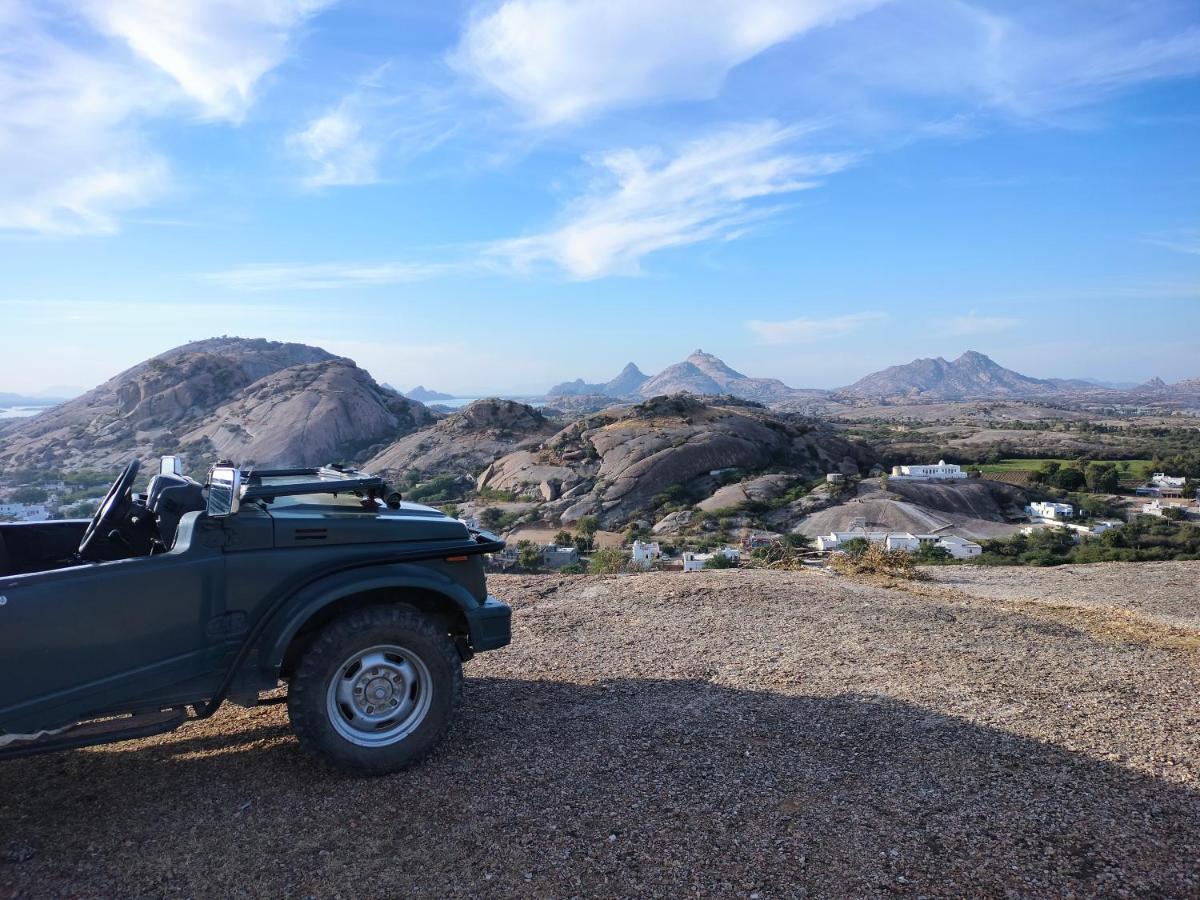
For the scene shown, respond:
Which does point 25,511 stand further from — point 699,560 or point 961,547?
point 961,547

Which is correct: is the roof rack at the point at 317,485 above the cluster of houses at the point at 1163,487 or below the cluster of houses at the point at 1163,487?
above

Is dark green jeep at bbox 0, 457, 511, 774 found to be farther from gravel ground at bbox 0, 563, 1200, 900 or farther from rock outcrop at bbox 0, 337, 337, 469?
rock outcrop at bbox 0, 337, 337, 469

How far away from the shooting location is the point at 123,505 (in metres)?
4.94

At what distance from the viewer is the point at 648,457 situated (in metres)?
53.8

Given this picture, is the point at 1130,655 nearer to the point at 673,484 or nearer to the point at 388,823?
the point at 388,823

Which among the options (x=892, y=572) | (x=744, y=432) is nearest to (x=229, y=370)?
(x=744, y=432)

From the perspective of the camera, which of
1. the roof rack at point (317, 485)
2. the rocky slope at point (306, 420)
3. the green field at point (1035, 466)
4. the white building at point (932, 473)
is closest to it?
the roof rack at point (317, 485)

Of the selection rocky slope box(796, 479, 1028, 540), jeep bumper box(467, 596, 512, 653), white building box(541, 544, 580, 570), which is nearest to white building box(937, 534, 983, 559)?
rocky slope box(796, 479, 1028, 540)

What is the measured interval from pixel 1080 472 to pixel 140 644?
70.4 meters

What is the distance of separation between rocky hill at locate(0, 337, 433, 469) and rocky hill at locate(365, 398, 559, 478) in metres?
7.60

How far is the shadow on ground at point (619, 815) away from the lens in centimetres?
354

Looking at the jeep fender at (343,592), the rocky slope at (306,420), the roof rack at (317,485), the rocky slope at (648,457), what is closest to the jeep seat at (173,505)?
the roof rack at (317,485)

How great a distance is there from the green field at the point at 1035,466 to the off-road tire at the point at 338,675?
70107mm

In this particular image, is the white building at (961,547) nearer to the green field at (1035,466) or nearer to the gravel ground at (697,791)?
the gravel ground at (697,791)
